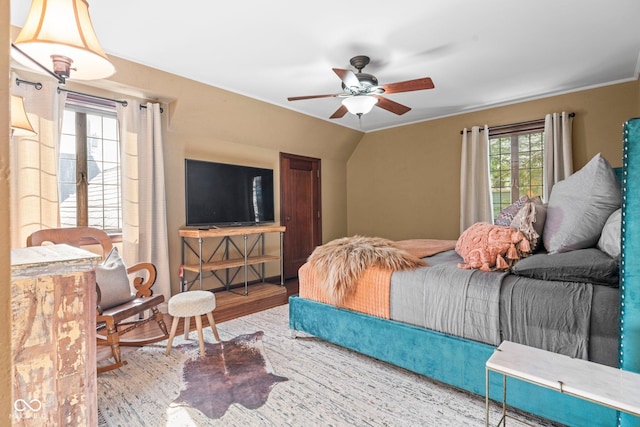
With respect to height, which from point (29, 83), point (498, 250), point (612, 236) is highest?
point (29, 83)

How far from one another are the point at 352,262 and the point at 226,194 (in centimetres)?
257

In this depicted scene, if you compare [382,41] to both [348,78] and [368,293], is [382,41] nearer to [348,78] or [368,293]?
[348,78]

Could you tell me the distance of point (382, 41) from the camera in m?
2.81

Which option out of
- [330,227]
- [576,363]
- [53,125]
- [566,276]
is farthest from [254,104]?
[576,363]

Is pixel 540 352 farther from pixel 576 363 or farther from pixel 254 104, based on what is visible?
pixel 254 104

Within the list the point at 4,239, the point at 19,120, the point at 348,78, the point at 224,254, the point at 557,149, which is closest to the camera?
the point at 4,239

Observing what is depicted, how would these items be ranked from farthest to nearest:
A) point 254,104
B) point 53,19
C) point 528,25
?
point 254,104 < point 528,25 < point 53,19

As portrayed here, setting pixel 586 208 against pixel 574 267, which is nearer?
pixel 574 267

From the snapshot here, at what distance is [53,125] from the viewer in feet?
9.38

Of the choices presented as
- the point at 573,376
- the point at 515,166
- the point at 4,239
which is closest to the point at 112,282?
the point at 4,239

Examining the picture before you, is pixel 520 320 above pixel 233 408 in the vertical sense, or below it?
above

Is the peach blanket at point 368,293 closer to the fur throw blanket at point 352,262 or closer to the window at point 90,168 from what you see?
the fur throw blanket at point 352,262

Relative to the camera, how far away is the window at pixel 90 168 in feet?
10.5

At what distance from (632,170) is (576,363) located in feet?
2.50
